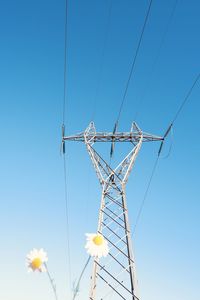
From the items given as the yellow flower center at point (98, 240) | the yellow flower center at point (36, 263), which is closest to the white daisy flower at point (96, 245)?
the yellow flower center at point (98, 240)

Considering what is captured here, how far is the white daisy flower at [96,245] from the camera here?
2.07 metres

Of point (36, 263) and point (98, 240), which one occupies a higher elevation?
point (98, 240)

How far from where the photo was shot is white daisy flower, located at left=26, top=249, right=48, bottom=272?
1.98m

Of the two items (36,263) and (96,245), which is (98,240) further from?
(36,263)

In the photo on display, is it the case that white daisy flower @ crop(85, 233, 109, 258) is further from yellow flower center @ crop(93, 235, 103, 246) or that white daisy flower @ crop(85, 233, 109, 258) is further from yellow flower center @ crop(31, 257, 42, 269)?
yellow flower center @ crop(31, 257, 42, 269)

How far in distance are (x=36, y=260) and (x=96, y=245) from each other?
1.21 ft

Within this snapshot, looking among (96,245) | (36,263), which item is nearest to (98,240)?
(96,245)

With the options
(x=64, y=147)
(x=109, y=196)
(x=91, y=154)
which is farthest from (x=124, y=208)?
(x=64, y=147)

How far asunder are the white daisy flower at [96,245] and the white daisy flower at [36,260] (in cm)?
26

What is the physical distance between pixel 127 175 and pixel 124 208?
1219 millimetres

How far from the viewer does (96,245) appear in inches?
85.3

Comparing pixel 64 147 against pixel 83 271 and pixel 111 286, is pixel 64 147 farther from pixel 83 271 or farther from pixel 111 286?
pixel 83 271

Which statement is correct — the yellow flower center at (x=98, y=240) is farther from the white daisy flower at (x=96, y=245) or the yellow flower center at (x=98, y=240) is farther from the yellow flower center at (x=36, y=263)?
the yellow flower center at (x=36, y=263)

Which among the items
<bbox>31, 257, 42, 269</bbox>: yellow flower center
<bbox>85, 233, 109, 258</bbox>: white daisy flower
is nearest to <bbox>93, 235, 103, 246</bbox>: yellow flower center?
<bbox>85, 233, 109, 258</bbox>: white daisy flower
